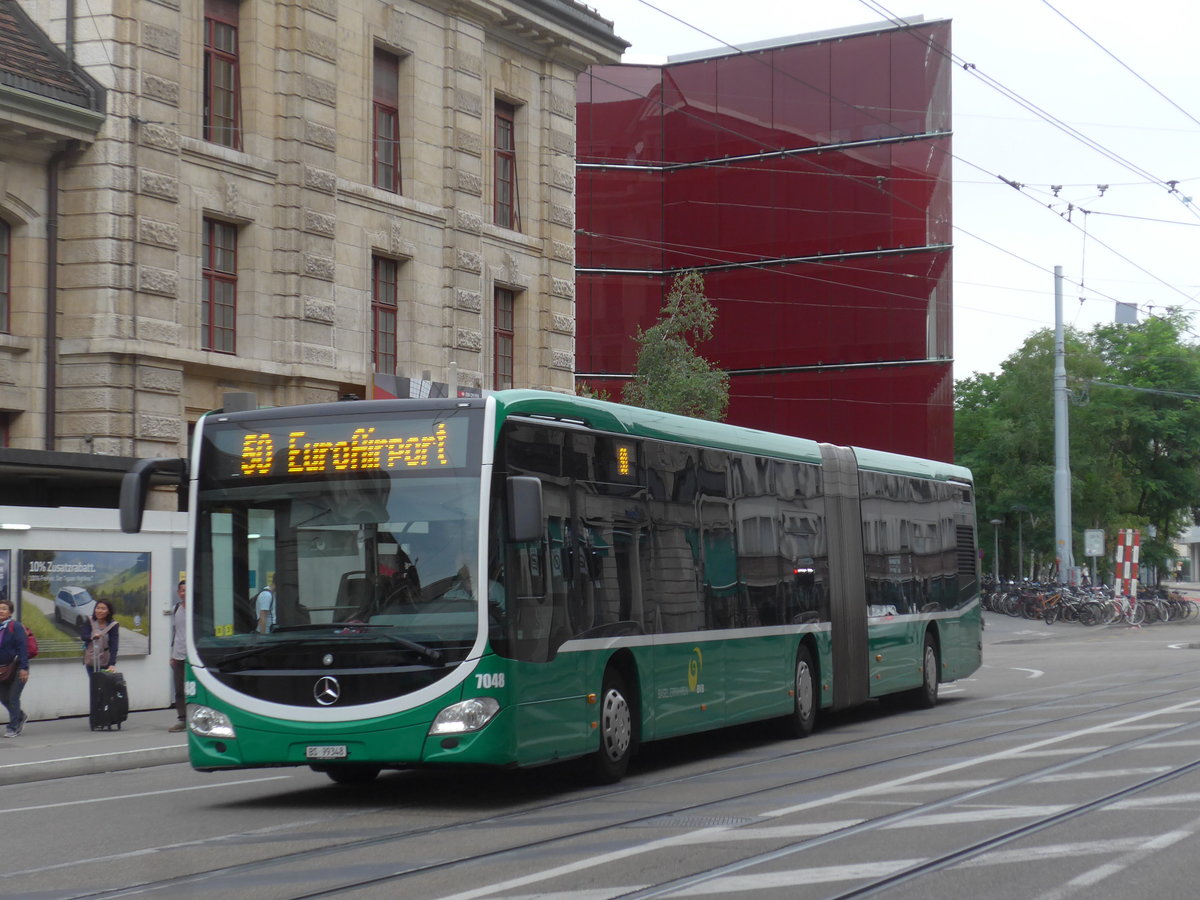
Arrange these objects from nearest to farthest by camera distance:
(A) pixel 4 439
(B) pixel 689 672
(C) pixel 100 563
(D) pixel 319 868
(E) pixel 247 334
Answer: (D) pixel 319 868 < (B) pixel 689 672 < (C) pixel 100 563 < (A) pixel 4 439 < (E) pixel 247 334

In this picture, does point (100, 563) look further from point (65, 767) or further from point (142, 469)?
point (142, 469)

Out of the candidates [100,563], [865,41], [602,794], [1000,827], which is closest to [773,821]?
[1000,827]

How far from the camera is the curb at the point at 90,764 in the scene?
14.8m

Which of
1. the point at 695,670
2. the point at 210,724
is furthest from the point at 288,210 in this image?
the point at 210,724

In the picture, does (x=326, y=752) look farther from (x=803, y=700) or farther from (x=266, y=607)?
(x=803, y=700)

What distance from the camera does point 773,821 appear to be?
10.1 metres

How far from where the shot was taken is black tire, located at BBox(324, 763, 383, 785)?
43.4 ft

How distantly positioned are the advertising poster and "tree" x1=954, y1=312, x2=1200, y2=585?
40.7 meters

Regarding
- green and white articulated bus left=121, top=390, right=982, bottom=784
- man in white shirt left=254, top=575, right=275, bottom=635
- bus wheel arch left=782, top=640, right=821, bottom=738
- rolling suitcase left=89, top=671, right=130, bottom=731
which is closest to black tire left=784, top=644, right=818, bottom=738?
bus wheel arch left=782, top=640, right=821, bottom=738

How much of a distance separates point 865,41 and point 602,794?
42.0 meters

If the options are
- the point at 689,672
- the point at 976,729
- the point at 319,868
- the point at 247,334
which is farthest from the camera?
the point at 247,334

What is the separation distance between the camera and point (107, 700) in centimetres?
1869

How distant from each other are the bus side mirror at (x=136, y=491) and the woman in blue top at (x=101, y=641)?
7.87 m

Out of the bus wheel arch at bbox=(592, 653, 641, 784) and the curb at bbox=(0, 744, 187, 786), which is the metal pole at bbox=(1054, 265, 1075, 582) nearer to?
the curb at bbox=(0, 744, 187, 786)
